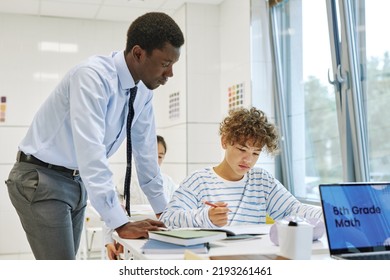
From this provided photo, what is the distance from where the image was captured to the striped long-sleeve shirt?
1.97m

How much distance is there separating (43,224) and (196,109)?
139 inches

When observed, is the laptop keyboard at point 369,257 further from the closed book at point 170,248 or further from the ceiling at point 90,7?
the ceiling at point 90,7

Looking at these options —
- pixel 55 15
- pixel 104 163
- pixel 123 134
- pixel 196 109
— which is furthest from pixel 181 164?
pixel 104 163

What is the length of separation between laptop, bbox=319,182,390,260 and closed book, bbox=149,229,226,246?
1.01 ft

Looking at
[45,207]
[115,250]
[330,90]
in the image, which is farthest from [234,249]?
[330,90]

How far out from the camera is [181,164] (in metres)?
5.27

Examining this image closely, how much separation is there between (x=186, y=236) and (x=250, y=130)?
0.79 m

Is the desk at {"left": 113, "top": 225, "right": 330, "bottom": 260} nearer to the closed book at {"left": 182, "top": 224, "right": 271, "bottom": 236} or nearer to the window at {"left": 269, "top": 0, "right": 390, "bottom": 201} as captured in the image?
Result: the closed book at {"left": 182, "top": 224, "right": 271, "bottom": 236}

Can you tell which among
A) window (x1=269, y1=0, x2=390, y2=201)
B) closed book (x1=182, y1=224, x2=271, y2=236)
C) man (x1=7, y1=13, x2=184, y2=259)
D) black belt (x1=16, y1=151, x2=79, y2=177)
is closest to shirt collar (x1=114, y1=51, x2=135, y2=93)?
man (x1=7, y1=13, x2=184, y2=259)

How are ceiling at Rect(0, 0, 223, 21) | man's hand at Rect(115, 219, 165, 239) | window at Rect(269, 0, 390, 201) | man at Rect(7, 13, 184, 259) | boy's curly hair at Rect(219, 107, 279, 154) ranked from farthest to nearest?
1. ceiling at Rect(0, 0, 223, 21)
2. window at Rect(269, 0, 390, 201)
3. boy's curly hair at Rect(219, 107, 279, 154)
4. man at Rect(7, 13, 184, 259)
5. man's hand at Rect(115, 219, 165, 239)

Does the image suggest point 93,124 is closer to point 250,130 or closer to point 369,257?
point 250,130

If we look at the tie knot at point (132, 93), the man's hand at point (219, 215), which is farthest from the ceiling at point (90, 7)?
the man's hand at point (219, 215)

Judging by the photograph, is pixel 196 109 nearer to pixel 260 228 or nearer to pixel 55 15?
Result: pixel 55 15
